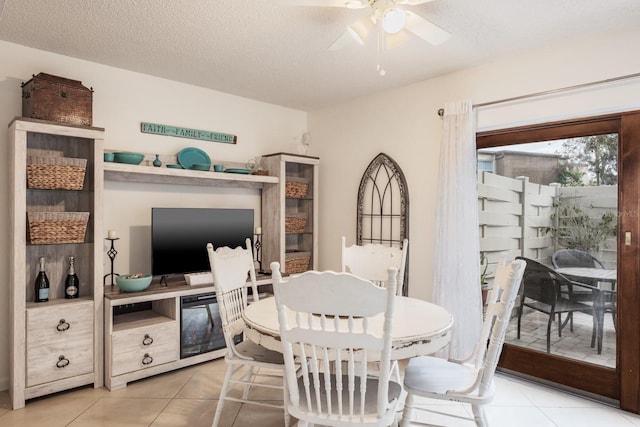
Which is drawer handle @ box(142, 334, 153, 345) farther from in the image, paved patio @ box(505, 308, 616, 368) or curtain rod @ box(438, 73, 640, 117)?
curtain rod @ box(438, 73, 640, 117)

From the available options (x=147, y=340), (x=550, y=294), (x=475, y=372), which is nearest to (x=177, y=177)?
(x=147, y=340)

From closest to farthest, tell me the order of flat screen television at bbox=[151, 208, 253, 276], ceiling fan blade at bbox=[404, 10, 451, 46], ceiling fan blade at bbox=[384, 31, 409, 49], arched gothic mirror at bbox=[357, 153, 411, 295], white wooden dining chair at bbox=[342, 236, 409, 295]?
ceiling fan blade at bbox=[404, 10, 451, 46], ceiling fan blade at bbox=[384, 31, 409, 49], white wooden dining chair at bbox=[342, 236, 409, 295], flat screen television at bbox=[151, 208, 253, 276], arched gothic mirror at bbox=[357, 153, 411, 295]

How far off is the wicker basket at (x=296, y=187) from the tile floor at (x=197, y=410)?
2071mm

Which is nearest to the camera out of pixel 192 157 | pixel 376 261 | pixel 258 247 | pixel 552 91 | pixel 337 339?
pixel 337 339

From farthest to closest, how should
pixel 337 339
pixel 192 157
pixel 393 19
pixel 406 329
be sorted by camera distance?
pixel 192 157, pixel 393 19, pixel 406 329, pixel 337 339

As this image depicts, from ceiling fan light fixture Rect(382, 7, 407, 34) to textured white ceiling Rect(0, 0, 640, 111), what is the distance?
43 cm

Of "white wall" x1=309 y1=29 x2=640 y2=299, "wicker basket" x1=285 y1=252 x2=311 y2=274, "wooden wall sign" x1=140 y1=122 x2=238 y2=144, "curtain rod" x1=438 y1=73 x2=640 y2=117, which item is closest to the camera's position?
"curtain rod" x1=438 y1=73 x2=640 y2=117

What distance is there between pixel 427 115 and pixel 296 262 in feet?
6.70

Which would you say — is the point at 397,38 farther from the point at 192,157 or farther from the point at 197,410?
→ the point at 197,410

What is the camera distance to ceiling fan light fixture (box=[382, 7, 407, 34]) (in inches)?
82.8

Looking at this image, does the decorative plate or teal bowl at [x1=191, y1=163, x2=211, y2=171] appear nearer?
teal bowl at [x1=191, y1=163, x2=211, y2=171]

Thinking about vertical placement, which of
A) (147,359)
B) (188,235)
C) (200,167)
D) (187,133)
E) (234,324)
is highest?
(187,133)

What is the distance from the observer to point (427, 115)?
382 cm

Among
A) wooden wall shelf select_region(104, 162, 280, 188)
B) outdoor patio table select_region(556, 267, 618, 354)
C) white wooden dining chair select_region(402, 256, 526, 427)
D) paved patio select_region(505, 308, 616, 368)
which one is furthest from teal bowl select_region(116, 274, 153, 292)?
outdoor patio table select_region(556, 267, 618, 354)
